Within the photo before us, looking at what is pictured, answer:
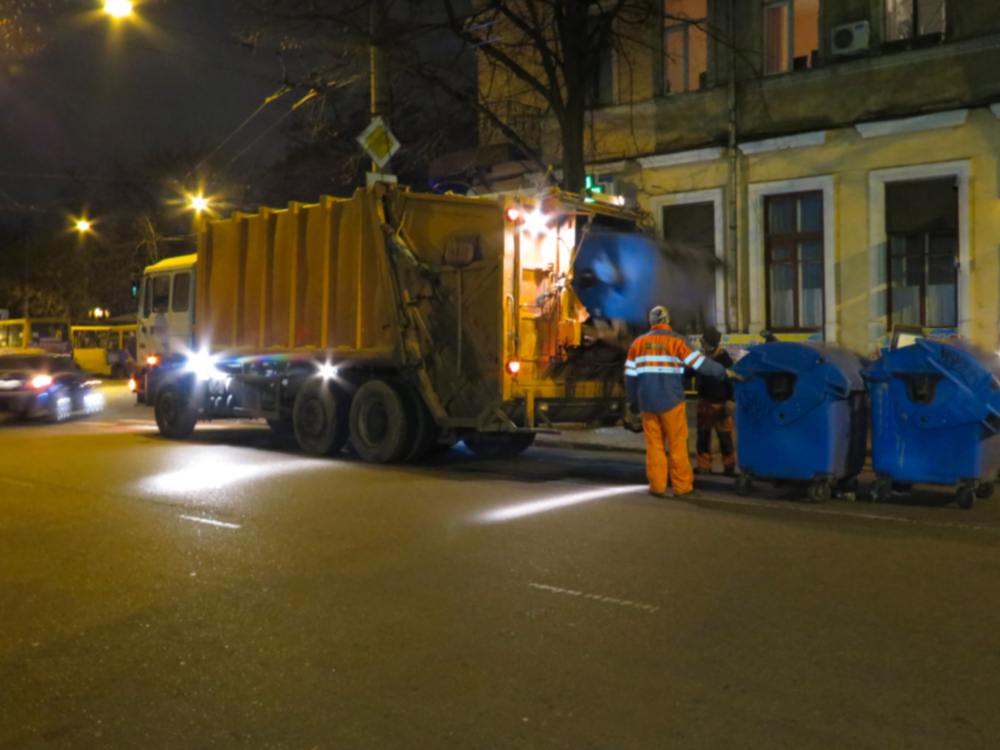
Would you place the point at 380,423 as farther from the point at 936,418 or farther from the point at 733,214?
the point at 733,214

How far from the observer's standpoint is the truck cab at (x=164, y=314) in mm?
15328

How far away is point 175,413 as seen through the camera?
15242 millimetres

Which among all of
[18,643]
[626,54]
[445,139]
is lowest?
[18,643]

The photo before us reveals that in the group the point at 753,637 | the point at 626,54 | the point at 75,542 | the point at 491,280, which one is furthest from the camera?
the point at 626,54

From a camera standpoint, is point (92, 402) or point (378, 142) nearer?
point (378, 142)

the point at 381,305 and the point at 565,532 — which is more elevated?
the point at 381,305

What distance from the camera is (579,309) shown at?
11.3 m

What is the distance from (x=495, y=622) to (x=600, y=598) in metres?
0.71

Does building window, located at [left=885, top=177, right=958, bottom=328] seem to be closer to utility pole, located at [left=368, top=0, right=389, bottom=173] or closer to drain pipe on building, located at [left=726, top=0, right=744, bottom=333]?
drain pipe on building, located at [left=726, top=0, right=744, bottom=333]

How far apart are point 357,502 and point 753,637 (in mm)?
4791

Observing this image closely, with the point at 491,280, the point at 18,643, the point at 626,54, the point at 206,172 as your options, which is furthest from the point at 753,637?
the point at 206,172

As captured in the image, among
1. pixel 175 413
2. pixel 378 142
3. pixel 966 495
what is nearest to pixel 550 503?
pixel 966 495

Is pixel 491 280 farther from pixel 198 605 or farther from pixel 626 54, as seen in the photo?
pixel 626 54

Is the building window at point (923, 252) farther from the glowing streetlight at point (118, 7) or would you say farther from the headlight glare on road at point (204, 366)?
the glowing streetlight at point (118, 7)
